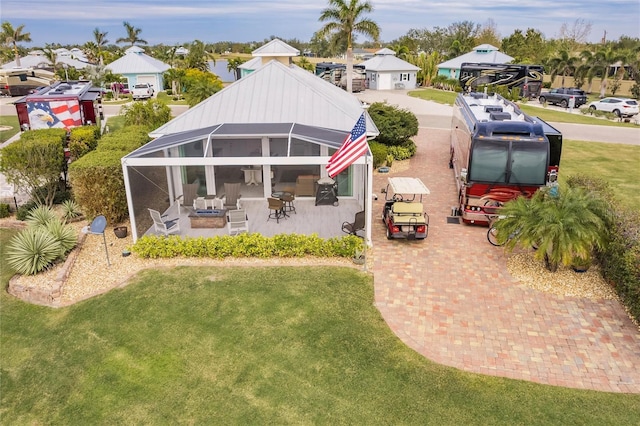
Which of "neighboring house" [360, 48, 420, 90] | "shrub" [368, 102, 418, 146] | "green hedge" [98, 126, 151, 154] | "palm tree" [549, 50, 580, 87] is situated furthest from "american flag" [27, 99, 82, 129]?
"palm tree" [549, 50, 580, 87]

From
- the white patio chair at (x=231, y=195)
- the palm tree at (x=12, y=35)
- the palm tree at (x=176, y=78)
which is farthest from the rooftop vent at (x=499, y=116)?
the palm tree at (x=12, y=35)

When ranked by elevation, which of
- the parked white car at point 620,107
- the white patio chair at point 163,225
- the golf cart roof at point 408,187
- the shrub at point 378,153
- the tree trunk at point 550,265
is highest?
the parked white car at point 620,107

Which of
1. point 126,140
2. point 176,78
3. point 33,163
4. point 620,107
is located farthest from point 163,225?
point 176,78

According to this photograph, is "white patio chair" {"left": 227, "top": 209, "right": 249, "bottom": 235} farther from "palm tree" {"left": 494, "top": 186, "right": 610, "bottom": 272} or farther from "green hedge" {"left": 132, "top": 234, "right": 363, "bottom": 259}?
"palm tree" {"left": 494, "top": 186, "right": 610, "bottom": 272}

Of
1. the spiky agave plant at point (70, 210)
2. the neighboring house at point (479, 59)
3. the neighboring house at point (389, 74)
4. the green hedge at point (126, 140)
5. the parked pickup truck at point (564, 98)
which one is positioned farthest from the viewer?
the neighboring house at point (389, 74)

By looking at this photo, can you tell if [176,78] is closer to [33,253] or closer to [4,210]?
[4,210]

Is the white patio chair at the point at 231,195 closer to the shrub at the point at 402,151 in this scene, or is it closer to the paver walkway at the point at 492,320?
the paver walkway at the point at 492,320
